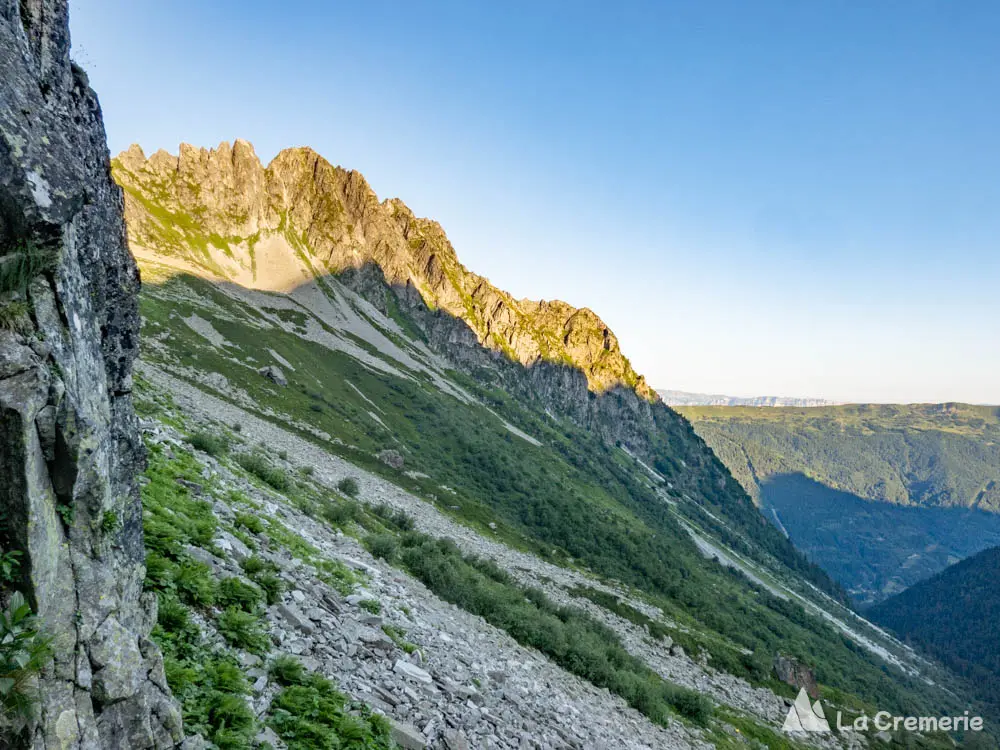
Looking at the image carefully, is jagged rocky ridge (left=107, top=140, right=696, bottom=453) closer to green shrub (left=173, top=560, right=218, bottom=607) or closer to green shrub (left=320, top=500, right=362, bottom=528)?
green shrub (left=320, top=500, right=362, bottom=528)

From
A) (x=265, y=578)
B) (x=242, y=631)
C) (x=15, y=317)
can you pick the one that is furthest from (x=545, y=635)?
(x=15, y=317)

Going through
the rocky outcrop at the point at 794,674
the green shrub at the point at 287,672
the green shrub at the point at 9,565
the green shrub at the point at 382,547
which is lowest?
the rocky outcrop at the point at 794,674

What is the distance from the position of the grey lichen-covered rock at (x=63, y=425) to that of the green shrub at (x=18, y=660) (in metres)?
0.22

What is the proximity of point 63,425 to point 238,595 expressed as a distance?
652 cm

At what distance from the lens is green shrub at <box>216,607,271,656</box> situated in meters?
10.1

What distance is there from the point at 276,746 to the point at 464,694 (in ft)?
21.6

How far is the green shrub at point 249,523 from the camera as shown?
16422 mm

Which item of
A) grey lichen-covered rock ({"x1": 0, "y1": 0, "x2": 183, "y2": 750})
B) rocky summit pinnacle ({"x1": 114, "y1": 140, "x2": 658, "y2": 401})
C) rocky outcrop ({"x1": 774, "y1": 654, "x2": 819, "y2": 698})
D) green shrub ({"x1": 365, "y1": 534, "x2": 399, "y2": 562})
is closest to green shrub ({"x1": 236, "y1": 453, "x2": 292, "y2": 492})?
green shrub ({"x1": 365, "y1": 534, "x2": 399, "y2": 562})

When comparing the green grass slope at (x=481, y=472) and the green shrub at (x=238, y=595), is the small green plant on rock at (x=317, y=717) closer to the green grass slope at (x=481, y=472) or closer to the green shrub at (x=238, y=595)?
the green shrub at (x=238, y=595)

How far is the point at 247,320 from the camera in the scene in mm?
107438

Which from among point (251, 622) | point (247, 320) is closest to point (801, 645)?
point (251, 622)

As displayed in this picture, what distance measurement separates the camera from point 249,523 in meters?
16.5

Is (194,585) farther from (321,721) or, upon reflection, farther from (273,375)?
(273,375)

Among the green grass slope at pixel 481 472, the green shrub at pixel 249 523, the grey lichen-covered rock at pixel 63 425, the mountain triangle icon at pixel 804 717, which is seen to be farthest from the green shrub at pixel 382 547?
the mountain triangle icon at pixel 804 717
